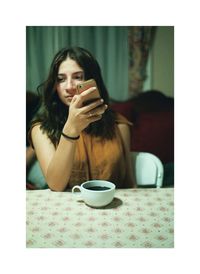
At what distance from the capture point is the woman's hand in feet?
2.76

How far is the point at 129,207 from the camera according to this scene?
81 centimetres

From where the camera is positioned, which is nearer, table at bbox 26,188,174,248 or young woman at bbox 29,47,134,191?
table at bbox 26,188,174,248

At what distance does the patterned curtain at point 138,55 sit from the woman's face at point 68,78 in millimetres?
166

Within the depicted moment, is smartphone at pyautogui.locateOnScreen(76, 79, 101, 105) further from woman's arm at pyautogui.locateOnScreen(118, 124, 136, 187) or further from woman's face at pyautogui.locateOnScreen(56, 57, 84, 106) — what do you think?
woman's arm at pyautogui.locateOnScreen(118, 124, 136, 187)

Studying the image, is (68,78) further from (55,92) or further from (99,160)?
(99,160)

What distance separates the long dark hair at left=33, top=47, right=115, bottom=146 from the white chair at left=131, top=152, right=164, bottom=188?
0.18 meters

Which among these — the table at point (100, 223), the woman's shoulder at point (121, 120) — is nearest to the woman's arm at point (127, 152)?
the woman's shoulder at point (121, 120)

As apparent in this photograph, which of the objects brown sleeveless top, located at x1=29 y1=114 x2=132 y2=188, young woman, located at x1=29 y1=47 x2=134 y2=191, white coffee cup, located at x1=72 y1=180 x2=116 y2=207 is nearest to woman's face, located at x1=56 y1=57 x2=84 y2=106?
young woman, located at x1=29 y1=47 x2=134 y2=191

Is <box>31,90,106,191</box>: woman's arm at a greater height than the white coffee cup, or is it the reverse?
<box>31,90,106,191</box>: woman's arm
